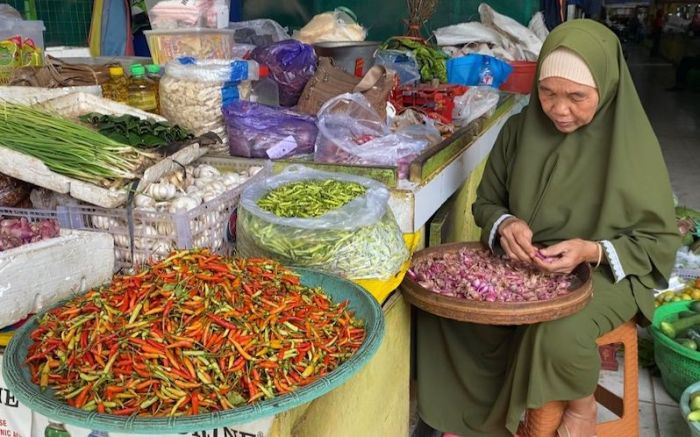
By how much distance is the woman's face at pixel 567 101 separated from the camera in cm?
209

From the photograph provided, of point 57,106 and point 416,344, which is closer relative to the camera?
point 57,106

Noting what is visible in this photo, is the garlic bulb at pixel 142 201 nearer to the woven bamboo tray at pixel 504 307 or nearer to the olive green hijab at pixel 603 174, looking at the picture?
the woven bamboo tray at pixel 504 307

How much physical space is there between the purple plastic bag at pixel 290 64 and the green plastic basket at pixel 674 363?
7.08 ft

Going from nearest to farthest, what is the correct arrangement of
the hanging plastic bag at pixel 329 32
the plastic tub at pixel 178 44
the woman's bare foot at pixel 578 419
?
the woman's bare foot at pixel 578 419 < the plastic tub at pixel 178 44 < the hanging plastic bag at pixel 329 32

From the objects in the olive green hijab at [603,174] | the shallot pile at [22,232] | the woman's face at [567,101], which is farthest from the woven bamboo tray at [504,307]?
the shallot pile at [22,232]

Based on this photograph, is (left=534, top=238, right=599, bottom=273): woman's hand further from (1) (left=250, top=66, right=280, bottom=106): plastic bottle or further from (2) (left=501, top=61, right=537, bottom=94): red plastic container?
(2) (left=501, top=61, right=537, bottom=94): red plastic container

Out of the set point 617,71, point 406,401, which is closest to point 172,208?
point 406,401

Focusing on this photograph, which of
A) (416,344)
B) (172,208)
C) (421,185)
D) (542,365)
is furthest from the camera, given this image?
(416,344)

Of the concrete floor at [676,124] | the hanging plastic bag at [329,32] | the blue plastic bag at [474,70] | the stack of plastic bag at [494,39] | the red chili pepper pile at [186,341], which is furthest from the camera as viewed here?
the concrete floor at [676,124]

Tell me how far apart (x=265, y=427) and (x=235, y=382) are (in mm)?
218

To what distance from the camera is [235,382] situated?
1266 mm

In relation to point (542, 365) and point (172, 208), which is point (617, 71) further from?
point (172, 208)

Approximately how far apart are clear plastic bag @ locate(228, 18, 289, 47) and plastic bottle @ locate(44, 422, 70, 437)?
3.00m

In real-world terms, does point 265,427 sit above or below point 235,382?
below
